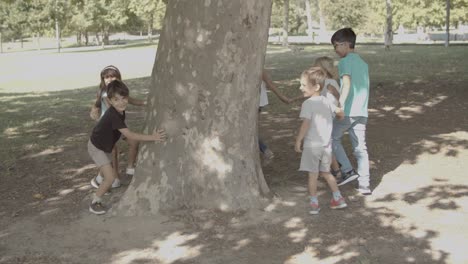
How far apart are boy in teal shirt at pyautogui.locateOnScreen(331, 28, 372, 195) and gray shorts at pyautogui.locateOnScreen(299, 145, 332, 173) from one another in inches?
25.3

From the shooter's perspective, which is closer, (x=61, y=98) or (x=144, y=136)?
(x=144, y=136)

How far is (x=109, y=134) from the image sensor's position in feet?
18.5

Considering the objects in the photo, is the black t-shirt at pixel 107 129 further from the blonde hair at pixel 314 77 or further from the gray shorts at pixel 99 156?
the blonde hair at pixel 314 77

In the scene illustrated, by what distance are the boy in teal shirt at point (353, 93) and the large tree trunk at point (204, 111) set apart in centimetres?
92

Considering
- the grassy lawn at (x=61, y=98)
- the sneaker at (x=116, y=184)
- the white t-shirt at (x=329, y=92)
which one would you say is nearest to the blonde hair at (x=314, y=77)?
the white t-shirt at (x=329, y=92)

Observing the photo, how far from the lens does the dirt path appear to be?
15.0 ft

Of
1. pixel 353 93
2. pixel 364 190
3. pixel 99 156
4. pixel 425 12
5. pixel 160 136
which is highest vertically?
pixel 425 12

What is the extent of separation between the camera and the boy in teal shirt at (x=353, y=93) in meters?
5.88

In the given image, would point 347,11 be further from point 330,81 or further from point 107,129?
point 107,129

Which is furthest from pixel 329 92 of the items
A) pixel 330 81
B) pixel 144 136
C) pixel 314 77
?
pixel 144 136

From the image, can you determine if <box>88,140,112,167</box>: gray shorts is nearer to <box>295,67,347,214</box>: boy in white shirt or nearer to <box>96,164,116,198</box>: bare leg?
<box>96,164,116,198</box>: bare leg

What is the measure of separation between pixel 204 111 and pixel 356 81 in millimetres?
1728

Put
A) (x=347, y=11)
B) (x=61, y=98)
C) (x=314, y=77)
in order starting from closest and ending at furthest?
(x=314, y=77) < (x=61, y=98) < (x=347, y=11)

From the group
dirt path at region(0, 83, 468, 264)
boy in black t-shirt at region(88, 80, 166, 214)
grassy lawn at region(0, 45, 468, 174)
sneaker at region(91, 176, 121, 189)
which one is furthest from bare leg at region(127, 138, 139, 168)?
grassy lawn at region(0, 45, 468, 174)
